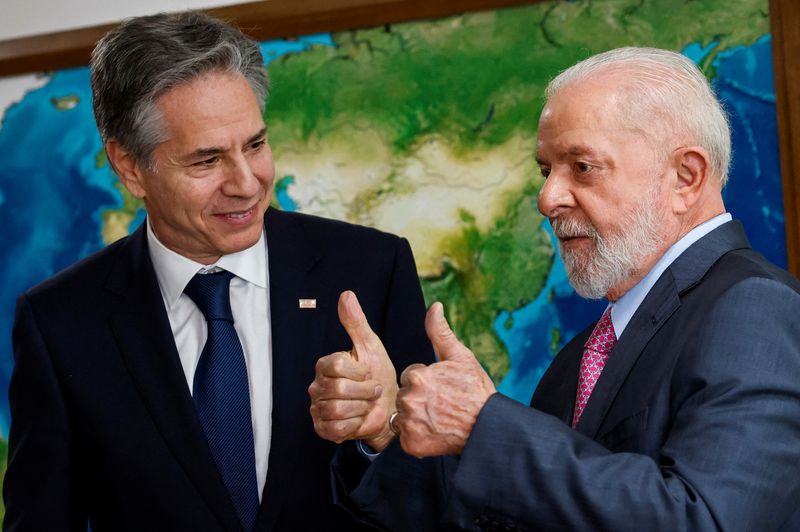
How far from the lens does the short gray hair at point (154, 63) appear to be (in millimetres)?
1941

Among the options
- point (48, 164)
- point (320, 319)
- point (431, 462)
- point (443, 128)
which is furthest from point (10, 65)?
point (431, 462)

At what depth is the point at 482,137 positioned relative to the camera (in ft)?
8.42

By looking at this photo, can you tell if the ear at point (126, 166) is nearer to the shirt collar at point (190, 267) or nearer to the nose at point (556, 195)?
the shirt collar at point (190, 267)

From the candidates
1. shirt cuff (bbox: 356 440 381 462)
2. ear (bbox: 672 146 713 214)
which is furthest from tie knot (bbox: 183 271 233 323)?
ear (bbox: 672 146 713 214)

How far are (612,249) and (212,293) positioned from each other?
76cm

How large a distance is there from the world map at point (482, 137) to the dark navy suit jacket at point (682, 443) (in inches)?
40.3

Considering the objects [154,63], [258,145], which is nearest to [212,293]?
[258,145]

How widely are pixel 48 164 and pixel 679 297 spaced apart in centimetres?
200

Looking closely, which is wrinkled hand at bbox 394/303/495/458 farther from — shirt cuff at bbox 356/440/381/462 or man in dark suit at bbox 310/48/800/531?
shirt cuff at bbox 356/440/381/462

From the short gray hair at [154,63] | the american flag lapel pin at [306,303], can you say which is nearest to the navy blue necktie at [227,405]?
the american flag lapel pin at [306,303]

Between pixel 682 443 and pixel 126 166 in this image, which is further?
pixel 126 166

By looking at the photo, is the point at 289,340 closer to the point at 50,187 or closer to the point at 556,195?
the point at 556,195

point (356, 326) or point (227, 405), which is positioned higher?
point (356, 326)

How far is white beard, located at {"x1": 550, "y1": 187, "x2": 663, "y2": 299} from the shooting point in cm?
157
